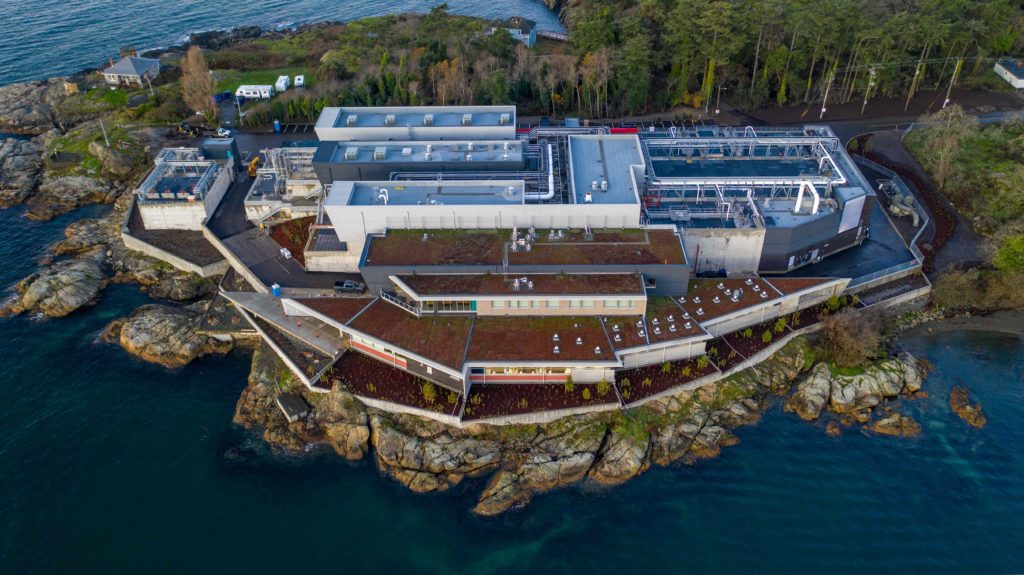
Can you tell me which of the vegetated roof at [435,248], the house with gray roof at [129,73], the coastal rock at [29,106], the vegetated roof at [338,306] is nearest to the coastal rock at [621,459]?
the vegetated roof at [435,248]

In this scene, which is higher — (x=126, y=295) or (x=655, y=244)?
(x=655, y=244)

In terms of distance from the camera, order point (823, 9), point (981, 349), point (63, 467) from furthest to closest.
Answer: point (823, 9), point (981, 349), point (63, 467)

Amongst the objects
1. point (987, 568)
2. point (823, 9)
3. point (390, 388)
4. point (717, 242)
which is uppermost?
point (823, 9)

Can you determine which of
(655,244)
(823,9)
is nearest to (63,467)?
(655,244)

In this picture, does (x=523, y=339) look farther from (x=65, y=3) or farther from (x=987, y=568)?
(x=65, y=3)

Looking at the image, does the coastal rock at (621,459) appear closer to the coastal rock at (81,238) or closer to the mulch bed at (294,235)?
the mulch bed at (294,235)

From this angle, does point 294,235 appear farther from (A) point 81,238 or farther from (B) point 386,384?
(A) point 81,238

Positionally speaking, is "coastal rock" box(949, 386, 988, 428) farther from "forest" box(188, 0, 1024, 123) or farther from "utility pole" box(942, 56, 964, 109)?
"utility pole" box(942, 56, 964, 109)
